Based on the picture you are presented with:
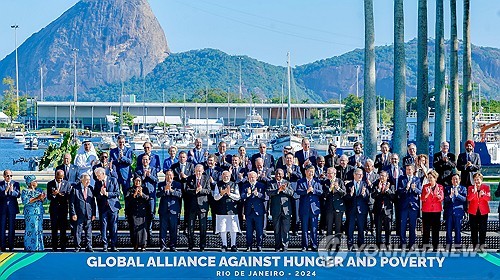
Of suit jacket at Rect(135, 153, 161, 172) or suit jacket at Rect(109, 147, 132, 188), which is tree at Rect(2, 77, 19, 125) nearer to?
suit jacket at Rect(109, 147, 132, 188)

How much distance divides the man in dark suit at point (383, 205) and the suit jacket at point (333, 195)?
25.1 inches

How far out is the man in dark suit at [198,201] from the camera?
17094 millimetres

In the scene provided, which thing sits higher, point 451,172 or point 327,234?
point 451,172

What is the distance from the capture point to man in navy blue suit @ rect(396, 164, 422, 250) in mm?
16969

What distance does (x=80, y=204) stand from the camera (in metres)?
16.8

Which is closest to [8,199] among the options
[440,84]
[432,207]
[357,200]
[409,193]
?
[357,200]

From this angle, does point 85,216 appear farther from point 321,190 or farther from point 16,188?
point 321,190

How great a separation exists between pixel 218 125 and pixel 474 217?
10826 centimetres

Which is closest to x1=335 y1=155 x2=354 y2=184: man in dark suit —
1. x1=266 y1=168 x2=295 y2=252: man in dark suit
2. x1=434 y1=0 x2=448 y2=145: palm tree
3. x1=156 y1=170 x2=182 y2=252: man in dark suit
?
x1=266 y1=168 x2=295 y2=252: man in dark suit

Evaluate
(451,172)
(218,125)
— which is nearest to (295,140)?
(451,172)

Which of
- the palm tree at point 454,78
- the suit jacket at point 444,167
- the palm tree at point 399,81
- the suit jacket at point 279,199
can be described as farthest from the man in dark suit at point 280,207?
the palm tree at point 454,78

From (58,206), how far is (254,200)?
3.95 metres

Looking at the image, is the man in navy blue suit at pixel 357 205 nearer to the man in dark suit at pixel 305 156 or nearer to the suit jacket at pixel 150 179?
the man in dark suit at pixel 305 156

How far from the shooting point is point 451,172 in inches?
715
